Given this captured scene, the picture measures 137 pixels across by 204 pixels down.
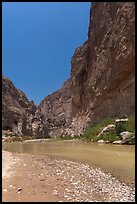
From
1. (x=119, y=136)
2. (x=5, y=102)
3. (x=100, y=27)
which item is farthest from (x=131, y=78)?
(x=5, y=102)

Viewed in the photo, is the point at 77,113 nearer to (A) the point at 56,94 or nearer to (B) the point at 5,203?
(B) the point at 5,203

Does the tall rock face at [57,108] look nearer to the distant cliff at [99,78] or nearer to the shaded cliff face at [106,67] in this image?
the distant cliff at [99,78]

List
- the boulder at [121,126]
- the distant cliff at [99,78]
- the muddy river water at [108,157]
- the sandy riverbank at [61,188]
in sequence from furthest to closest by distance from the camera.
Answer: the distant cliff at [99,78], the boulder at [121,126], the muddy river water at [108,157], the sandy riverbank at [61,188]

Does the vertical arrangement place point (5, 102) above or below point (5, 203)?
above

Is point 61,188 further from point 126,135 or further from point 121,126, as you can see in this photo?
point 121,126

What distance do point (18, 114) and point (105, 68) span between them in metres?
32.0

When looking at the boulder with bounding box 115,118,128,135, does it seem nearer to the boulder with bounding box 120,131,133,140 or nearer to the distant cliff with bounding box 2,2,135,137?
the boulder with bounding box 120,131,133,140

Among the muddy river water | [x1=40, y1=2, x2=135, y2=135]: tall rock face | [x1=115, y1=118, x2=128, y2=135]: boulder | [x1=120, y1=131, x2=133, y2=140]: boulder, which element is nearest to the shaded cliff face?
[x1=40, y1=2, x2=135, y2=135]: tall rock face

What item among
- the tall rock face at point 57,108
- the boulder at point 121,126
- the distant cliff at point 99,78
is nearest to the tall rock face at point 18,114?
the distant cliff at point 99,78

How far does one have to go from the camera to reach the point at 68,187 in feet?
20.9

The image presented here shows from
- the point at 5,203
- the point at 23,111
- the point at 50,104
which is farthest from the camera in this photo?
the point at 50,104

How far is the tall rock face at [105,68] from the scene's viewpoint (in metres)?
38.5

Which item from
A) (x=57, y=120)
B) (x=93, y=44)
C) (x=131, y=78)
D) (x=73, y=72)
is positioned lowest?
(x=57, y=120)

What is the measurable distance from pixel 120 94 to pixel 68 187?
35840mm
